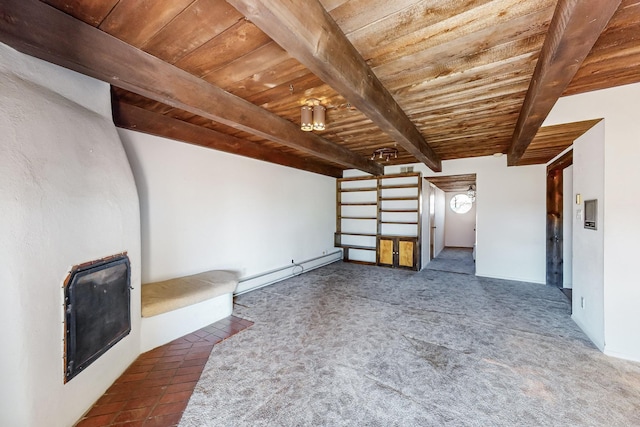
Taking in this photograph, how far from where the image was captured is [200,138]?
3.39 metres

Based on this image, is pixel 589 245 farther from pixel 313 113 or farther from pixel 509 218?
pixel 313 113

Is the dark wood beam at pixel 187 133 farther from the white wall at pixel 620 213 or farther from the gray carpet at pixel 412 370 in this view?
the white wall at pixel 620 213

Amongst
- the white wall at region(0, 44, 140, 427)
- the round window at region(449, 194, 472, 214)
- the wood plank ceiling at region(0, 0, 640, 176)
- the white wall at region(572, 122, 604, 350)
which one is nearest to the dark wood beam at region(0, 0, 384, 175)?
the wood plank ceiling at region(0, 0, 640, 176)

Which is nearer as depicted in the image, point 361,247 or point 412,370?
point 412,370

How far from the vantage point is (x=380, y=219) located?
21.4 feet

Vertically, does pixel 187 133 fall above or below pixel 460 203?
above

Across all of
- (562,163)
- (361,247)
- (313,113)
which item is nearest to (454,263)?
(361,247)

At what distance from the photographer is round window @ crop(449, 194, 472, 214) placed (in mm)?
10078

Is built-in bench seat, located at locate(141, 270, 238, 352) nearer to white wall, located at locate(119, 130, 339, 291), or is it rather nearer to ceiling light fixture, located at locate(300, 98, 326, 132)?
white wall, located at locate(119, 130, 339, 291)

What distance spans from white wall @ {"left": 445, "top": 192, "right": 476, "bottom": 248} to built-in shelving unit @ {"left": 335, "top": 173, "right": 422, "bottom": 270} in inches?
205

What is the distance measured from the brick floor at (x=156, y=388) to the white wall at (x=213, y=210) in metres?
1.07

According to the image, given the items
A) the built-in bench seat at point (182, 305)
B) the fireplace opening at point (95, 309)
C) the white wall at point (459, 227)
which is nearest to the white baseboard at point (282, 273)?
the built-in bench seat at point (182, 305)

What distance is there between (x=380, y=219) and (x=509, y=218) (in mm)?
2743

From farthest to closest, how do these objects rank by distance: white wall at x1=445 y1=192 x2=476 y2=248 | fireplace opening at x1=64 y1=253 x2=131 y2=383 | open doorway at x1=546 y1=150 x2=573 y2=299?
white wall at x1=445 y1=192 x2=476 y2=248 → open doorway at x1=546 y1=150 x2=573 y2=299 → fireplace opening at x1=64 y1=253 x2=131 y2=383
